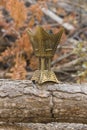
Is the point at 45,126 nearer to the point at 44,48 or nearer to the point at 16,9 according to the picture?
the point at 44,48

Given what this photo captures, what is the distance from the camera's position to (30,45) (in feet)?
14.5

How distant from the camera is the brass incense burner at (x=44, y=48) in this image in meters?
1.90

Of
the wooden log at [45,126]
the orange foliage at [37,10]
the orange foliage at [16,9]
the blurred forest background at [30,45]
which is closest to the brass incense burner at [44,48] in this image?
the wooden log at [45,126]

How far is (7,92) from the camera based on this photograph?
1923 mm

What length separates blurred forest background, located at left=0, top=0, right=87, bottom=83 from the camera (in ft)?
12.9

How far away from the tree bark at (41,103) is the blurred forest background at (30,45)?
169cm

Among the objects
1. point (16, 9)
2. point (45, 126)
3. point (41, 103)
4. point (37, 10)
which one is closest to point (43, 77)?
point (41, 103)

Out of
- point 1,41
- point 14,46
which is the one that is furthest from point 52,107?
point 1,41

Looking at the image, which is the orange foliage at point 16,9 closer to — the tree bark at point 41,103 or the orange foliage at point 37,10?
the orange foliage at point 37,10

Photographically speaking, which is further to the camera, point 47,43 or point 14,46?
point 14,46

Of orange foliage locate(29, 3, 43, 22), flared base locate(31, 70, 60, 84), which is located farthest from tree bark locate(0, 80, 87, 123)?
orange foliage locate(29, 3, 43, 22)

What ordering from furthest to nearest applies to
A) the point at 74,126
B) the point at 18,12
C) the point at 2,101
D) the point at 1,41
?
the point at 1,41 < the point at 18,12 < the point at 74,126 < the point at 2,101

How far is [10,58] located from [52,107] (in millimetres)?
2775

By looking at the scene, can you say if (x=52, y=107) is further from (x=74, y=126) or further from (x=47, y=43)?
(x=47, y=43)
